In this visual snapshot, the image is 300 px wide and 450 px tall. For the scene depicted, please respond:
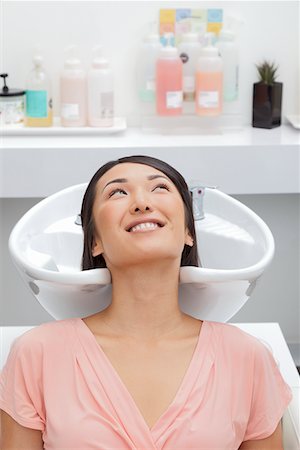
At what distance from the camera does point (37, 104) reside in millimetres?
2619

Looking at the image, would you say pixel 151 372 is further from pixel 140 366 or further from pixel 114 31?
pixel 114 31

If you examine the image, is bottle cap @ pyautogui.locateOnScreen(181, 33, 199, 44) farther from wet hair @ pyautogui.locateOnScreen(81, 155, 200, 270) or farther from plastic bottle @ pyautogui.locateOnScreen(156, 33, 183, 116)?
wet hair @ pyautogui.locateOnScreen(81, 155, 200, 270)

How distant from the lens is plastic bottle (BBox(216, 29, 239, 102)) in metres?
2.62

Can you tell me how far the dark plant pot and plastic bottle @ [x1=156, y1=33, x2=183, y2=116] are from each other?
0.84 feet

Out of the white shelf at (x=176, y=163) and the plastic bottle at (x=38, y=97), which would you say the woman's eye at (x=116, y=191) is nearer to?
the white shelf at (x=176, y=163)

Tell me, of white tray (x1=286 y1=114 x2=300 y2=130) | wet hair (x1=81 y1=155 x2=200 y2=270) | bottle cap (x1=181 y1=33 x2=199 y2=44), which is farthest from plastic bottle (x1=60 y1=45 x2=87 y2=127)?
wet hair (x1=81 y1=155 x2=200 y2=270)

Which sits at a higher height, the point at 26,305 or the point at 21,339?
the point at 21,339

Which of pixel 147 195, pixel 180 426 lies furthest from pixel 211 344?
pixel 147 195

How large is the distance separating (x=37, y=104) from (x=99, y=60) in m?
0.24

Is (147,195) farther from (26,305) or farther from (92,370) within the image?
(26,305)

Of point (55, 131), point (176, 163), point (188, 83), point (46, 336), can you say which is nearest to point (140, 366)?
point (46, 336)

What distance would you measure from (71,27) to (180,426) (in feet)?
5.38

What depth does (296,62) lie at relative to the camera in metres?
2.71

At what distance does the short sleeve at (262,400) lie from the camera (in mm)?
1418
